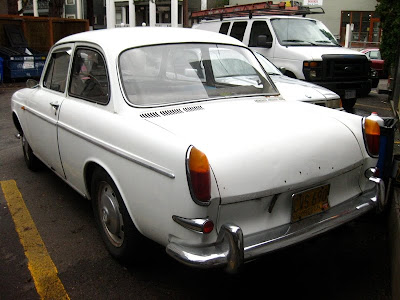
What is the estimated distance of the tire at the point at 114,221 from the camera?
9.79ft

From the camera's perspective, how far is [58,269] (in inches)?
127

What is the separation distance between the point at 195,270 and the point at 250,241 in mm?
945

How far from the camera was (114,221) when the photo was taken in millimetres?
3143

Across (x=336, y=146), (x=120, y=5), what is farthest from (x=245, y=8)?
(x=120, y=5)

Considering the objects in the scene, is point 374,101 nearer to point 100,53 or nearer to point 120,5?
point 100,53

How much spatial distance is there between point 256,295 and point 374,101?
1016cm

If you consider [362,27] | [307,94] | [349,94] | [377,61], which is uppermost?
[362,27]

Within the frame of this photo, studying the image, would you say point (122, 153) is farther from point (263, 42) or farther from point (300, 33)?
point (300, 33)

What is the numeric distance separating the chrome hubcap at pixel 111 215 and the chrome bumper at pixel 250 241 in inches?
30.6

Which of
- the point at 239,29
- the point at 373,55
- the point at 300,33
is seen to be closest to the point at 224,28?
the point at 239,29

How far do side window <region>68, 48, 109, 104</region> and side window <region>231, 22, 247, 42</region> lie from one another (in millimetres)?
6883

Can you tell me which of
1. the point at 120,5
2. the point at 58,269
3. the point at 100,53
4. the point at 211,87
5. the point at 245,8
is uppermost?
the point at 120,5

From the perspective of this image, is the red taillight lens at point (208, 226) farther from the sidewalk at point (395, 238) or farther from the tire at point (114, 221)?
the sidewalk at point (395, 238)

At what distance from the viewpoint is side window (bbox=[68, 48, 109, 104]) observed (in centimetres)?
341
